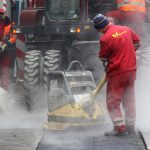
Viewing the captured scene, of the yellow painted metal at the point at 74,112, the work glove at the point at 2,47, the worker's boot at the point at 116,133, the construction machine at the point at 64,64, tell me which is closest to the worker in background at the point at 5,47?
the work glove at the point at 2,47

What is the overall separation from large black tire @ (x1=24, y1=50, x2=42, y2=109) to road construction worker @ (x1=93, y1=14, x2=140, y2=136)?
8.05ft

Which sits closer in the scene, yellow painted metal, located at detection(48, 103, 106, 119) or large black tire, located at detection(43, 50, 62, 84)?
yellow painted metal, located at detection(48, 103, 106, 119)

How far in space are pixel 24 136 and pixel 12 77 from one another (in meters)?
4.65

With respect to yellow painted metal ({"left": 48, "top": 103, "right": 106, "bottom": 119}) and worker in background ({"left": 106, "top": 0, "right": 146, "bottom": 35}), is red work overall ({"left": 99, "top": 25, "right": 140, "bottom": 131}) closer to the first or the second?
yellow painted metal ({"left": 48, "top": 103, "right": 106, "bottom": 119})

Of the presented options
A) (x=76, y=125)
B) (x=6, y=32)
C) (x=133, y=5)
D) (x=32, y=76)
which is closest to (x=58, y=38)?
(x=32, y=76)

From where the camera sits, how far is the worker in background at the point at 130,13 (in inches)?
413

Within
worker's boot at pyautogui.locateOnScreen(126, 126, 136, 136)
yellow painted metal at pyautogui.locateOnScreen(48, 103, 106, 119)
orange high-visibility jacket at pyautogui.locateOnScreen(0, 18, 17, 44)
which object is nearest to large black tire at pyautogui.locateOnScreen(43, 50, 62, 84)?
orange high-visibility jacket at pyautogui.locateOnScreen(0, 18, 17, 44)

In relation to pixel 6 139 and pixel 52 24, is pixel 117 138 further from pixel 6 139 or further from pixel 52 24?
pixel 52 24

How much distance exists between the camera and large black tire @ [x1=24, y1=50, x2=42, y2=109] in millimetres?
10708

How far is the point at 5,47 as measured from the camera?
39.8 ft

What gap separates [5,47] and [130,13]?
113 inches

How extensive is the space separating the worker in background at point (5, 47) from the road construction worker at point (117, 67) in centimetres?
382

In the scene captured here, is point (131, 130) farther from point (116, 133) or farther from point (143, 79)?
point (143, 79)

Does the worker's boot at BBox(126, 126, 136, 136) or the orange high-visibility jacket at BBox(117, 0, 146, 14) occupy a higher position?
the orange high-visibility jacket at BBox(117, 0, 146, 14)
